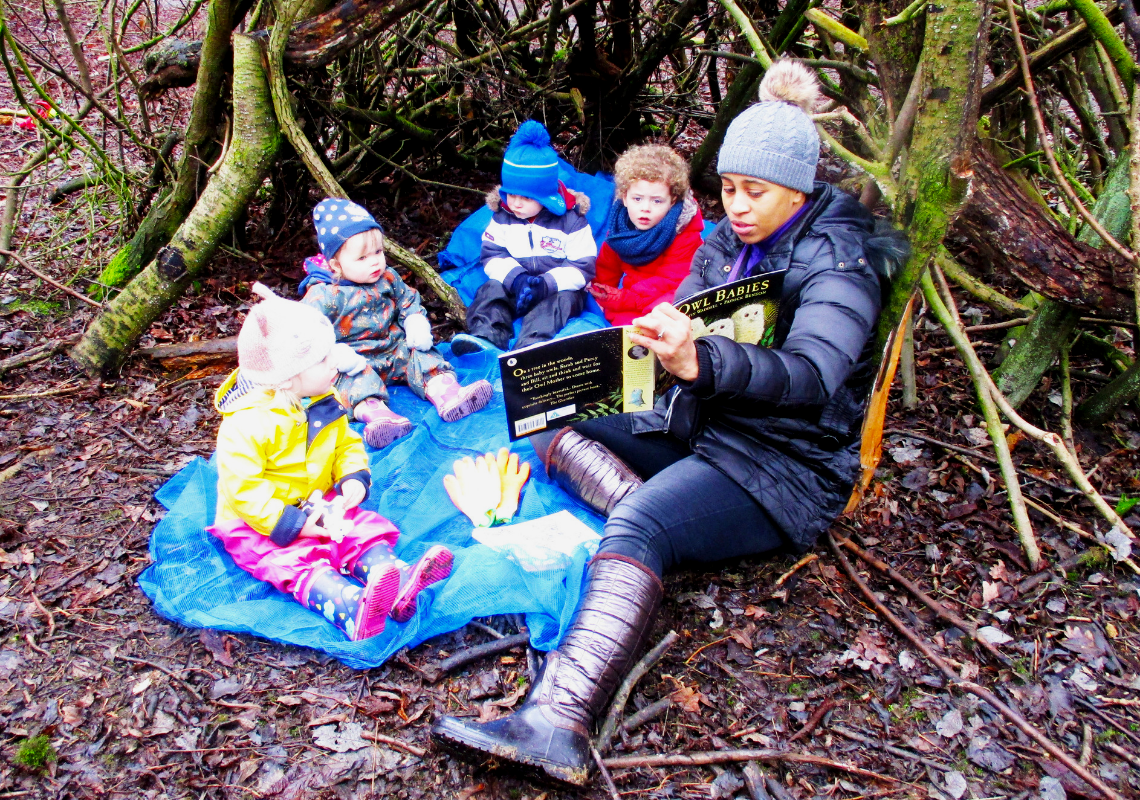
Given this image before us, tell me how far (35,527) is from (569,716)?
225 cm

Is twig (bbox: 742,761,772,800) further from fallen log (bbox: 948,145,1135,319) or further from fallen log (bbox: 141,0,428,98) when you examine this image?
fallen log (bbox: 141,0,428,98)

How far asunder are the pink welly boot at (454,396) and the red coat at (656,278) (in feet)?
3.12

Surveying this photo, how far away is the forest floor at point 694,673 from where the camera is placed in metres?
2.23

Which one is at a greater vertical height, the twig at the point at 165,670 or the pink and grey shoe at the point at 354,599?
the pink and grey shoe at the point at 354,599

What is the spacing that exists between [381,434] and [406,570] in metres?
0.89

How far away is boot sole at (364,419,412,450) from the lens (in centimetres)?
342

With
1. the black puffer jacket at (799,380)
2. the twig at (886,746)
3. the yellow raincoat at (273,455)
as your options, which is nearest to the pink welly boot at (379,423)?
the yellow raincoat at (273,455)

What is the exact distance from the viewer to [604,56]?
Answer: 536cm

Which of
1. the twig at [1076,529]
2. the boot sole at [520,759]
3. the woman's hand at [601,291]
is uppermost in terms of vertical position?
the woman's hand at [601,291]

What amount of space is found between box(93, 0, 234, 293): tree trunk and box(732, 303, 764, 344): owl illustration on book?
3.16m

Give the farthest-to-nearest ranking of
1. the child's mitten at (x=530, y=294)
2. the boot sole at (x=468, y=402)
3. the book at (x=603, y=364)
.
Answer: the child's mitten at (x=530, y=294), the boot sole at (x=468, y=402), the book at (x=603, y=364)

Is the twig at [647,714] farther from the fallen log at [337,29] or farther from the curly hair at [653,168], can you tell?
the fallen log at [337,29]

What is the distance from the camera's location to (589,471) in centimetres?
304

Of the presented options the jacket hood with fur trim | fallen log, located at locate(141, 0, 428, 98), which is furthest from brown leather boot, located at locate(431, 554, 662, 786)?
fallen log, located at locate(141, 0, 428, 98)
